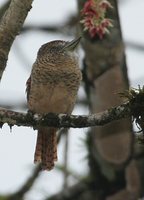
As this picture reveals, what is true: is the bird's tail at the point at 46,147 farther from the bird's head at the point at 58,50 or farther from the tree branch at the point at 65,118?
the tree branch at the point at 65,118

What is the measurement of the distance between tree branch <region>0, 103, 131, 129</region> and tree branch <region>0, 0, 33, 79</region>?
0.29 m

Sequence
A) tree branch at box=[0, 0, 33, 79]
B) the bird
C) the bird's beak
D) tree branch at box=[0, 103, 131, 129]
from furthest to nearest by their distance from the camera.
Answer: the bird's beak, the bird, tree branch at box=[0, 0, 33, 79], tree branch at box=[0, 103, 131, 129]

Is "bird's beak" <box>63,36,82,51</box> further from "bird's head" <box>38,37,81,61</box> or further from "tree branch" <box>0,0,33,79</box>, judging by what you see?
"tree branch" <box>0,0,33,79</box>

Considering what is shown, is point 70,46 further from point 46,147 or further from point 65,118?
point 65,118

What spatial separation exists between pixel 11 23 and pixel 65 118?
27.3 inches

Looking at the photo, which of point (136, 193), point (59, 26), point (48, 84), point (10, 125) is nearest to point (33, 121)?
point (10, 125)

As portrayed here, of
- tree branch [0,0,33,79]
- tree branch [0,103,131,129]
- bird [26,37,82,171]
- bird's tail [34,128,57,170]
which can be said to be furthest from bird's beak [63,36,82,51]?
tree branch [0,0,33,79]

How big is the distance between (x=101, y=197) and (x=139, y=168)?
0.49 meters

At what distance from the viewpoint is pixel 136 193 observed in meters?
6.36

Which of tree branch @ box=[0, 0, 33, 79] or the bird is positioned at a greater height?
the bird

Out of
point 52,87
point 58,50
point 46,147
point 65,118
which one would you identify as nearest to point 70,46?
Result: point 58,50

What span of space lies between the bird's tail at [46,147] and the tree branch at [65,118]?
1201 millimetres

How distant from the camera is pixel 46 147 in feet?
19.6

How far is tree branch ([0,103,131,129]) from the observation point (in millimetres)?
4102
